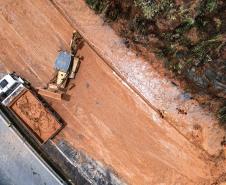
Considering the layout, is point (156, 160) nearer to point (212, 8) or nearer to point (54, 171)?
point (54, 171)

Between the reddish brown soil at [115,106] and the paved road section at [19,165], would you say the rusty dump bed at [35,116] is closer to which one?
the reddish brown soil at [115,106]

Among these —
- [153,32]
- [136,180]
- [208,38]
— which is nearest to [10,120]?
[136,180]

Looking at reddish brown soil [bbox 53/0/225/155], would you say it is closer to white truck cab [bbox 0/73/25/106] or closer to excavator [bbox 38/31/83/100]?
excavator [bbox 38/31/83/100]

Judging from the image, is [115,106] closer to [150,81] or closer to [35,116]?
[150,81]

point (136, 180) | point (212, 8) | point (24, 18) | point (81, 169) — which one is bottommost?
Answer: point (136, 180)

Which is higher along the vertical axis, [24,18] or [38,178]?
[24,18]

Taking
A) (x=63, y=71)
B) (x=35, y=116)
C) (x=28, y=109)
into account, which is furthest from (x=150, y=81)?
(x=28, y=109)
